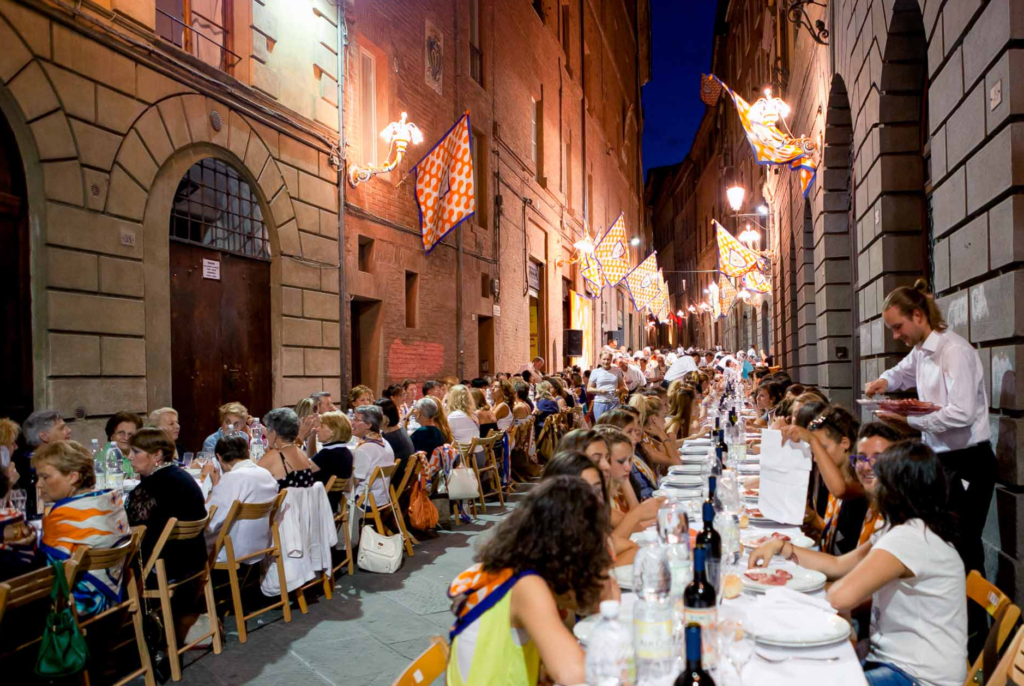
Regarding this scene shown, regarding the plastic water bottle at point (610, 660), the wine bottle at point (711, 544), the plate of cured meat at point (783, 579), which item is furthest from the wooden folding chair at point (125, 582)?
the plate of cured meat at point (783, 579)

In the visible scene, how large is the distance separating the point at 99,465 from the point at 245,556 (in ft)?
5.72

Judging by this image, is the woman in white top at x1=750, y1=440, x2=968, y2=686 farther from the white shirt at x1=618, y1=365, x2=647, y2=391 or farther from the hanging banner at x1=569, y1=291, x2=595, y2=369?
the hanging banner at x1=569, y1=291, x2=595, y2=369

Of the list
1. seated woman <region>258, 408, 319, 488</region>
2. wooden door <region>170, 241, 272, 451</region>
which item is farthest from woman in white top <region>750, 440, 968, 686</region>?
wooden door <region>170, 241, 272, 451</region>

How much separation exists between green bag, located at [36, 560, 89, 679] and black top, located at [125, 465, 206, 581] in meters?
1.01

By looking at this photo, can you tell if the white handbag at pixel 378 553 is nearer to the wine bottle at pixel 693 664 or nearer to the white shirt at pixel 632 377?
the wine bottle at pixel 693 664

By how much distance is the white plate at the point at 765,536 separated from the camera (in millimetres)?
3066

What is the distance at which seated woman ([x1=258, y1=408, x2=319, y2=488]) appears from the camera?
5.17m

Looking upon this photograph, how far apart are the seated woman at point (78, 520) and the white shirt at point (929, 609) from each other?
134 inches

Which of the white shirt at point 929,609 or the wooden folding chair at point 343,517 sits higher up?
the white shirt at point 929,609

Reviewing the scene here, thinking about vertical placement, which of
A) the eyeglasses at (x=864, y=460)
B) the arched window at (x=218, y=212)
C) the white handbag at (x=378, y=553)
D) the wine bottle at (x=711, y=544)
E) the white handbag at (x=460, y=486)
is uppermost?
the arched window at (x=218, y=212)

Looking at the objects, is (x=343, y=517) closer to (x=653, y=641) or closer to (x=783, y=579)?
(x=783, y=579)

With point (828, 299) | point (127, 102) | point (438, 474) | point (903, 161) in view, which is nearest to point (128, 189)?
point (127, 102)

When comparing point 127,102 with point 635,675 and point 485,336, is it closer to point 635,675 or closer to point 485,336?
point 635,675

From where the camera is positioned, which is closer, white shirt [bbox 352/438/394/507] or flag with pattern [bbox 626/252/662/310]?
white shirt [bbox 352/438/394/507]
